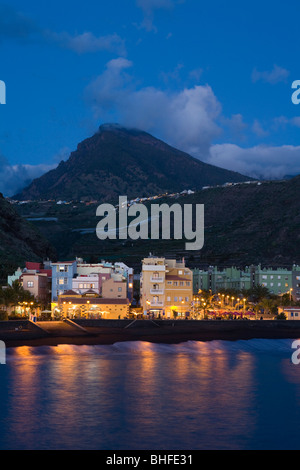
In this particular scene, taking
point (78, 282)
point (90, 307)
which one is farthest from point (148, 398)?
point (78, 282)

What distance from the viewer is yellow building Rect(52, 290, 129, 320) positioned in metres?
62.9

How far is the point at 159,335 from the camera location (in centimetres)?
5712

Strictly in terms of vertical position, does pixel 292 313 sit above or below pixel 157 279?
below

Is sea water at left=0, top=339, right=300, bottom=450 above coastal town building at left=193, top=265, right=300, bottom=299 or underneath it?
underneath

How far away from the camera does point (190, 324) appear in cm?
6094

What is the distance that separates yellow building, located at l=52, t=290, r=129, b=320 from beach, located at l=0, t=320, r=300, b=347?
3.57 metres

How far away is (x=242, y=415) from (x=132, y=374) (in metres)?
10.9

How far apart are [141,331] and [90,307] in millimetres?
7959

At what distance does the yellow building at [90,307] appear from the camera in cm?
6288

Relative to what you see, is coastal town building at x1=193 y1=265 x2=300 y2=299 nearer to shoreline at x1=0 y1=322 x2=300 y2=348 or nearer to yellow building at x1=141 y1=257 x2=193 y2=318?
yellow building at x1=141 y1=257 x2=193 y2=318

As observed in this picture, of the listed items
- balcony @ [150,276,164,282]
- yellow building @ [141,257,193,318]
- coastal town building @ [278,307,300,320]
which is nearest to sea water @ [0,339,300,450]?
yellow building @ [141,257,193,318]

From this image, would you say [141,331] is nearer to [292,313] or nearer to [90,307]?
[90,307]

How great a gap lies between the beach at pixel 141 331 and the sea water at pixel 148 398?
11.3 feet
